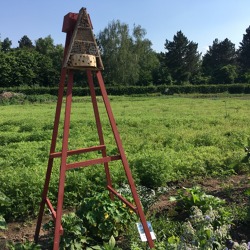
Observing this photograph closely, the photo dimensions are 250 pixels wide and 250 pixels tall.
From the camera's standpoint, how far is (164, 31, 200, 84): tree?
62000 millimetres

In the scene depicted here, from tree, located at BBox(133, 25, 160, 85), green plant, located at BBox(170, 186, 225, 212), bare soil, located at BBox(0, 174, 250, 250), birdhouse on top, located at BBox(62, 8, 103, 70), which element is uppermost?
tree, located at BBox(133, 25, 160, 85)

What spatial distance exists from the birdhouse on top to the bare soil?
209 centimetres

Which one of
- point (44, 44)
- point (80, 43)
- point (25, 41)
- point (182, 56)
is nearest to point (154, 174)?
point (80, 43)

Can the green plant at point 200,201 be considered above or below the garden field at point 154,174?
above

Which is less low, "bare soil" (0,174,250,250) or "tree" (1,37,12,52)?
"tree" (1,37,12,52)

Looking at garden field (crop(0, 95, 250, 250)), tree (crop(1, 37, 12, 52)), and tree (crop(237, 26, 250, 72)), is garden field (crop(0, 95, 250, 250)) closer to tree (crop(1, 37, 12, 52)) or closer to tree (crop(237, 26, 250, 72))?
tree (crop(237, 26, 250, 72))

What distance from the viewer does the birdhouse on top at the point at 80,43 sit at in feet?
10.5

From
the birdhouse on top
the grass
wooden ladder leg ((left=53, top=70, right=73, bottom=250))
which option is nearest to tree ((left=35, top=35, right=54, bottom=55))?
the grass

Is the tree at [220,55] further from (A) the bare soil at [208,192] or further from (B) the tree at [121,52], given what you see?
(A) the bare soil at [208,192]

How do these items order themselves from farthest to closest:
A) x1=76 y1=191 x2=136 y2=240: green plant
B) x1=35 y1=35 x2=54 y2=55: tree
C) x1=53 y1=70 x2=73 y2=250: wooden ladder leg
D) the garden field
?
x1=35 y1=35 x2=54 y2=55: tree
the garden field
x1=76 y1=191 x2=136 y2=240: green plant
x1=53 y1=70 x2=73 y2=250: wooden ladder leg

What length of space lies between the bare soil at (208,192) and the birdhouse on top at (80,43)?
209 cm

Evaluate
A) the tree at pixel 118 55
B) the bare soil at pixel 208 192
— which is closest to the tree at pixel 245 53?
the tree at pixel 118 55

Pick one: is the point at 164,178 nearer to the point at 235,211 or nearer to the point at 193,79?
the point at 235,211

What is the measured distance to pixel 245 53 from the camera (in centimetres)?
6700
